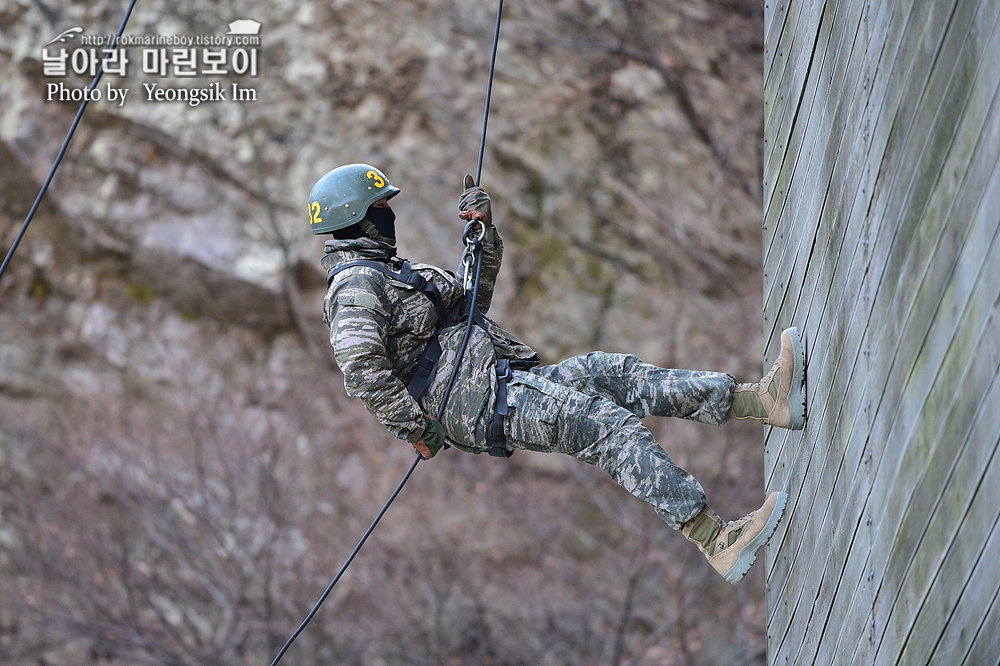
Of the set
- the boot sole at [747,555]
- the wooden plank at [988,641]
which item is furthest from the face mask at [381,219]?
the wooden plank at [988,641]

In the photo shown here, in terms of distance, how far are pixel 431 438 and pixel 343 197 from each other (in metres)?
1.13

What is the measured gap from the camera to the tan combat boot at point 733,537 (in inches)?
168

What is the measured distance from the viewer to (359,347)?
4418 mm

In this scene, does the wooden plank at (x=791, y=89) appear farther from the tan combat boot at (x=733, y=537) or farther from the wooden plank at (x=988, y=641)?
the wooden plank at (x=988, y=641)

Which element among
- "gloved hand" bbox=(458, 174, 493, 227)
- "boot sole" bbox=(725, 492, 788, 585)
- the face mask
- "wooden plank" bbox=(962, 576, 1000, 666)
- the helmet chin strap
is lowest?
"boot sole" bbox=(725, 492, 788, 585)

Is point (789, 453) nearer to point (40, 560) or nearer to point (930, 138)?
point (930, 138)

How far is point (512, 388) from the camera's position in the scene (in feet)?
15.4

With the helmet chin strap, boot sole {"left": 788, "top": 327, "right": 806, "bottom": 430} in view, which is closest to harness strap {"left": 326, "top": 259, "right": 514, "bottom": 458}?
the helmet chin strap

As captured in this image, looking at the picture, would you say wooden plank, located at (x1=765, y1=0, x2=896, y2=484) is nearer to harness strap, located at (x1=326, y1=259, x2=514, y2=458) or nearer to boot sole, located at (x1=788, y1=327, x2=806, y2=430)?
boot sole, located at (x1=788, y1=327, x2=806, y2=430)

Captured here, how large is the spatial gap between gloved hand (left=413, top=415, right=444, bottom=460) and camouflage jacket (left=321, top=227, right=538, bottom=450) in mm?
39

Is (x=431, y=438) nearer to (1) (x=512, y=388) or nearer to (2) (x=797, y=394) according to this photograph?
(1) (x=512, y=388)

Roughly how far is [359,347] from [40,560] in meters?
10.7

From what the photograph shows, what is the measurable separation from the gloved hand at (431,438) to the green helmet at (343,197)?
948 millimetres

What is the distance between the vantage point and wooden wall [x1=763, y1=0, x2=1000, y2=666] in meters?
2.86
